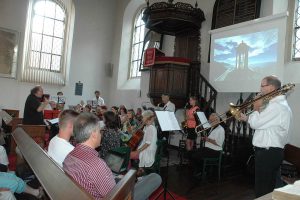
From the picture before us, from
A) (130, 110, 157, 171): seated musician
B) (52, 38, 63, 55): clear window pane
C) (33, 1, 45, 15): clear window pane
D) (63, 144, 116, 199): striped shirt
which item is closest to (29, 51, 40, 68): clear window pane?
(52, 38, 63, 55): clear window pane

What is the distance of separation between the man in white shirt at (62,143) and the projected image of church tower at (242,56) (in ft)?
14.5

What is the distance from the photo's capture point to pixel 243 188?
452 centimetres

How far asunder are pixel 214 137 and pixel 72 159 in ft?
12.0

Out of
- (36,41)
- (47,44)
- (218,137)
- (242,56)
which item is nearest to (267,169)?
(218,137)

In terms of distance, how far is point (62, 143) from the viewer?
2.57 m

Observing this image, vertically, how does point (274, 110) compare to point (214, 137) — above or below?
above

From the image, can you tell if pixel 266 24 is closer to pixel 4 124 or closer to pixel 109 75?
pixel 4 124

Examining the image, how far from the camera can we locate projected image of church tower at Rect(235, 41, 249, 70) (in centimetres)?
606

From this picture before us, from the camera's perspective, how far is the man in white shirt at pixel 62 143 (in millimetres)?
2492

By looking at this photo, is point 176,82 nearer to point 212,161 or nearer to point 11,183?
point 212,161

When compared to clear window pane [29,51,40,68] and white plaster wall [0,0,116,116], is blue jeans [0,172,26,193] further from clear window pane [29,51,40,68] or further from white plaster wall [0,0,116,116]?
clear window pane [29,51,40,68]

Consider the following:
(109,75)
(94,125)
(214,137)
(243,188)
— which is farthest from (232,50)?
(109,75)

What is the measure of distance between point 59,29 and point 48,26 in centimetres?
49

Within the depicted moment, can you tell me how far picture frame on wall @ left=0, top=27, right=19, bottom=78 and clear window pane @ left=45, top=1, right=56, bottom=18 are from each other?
5.80 feet
